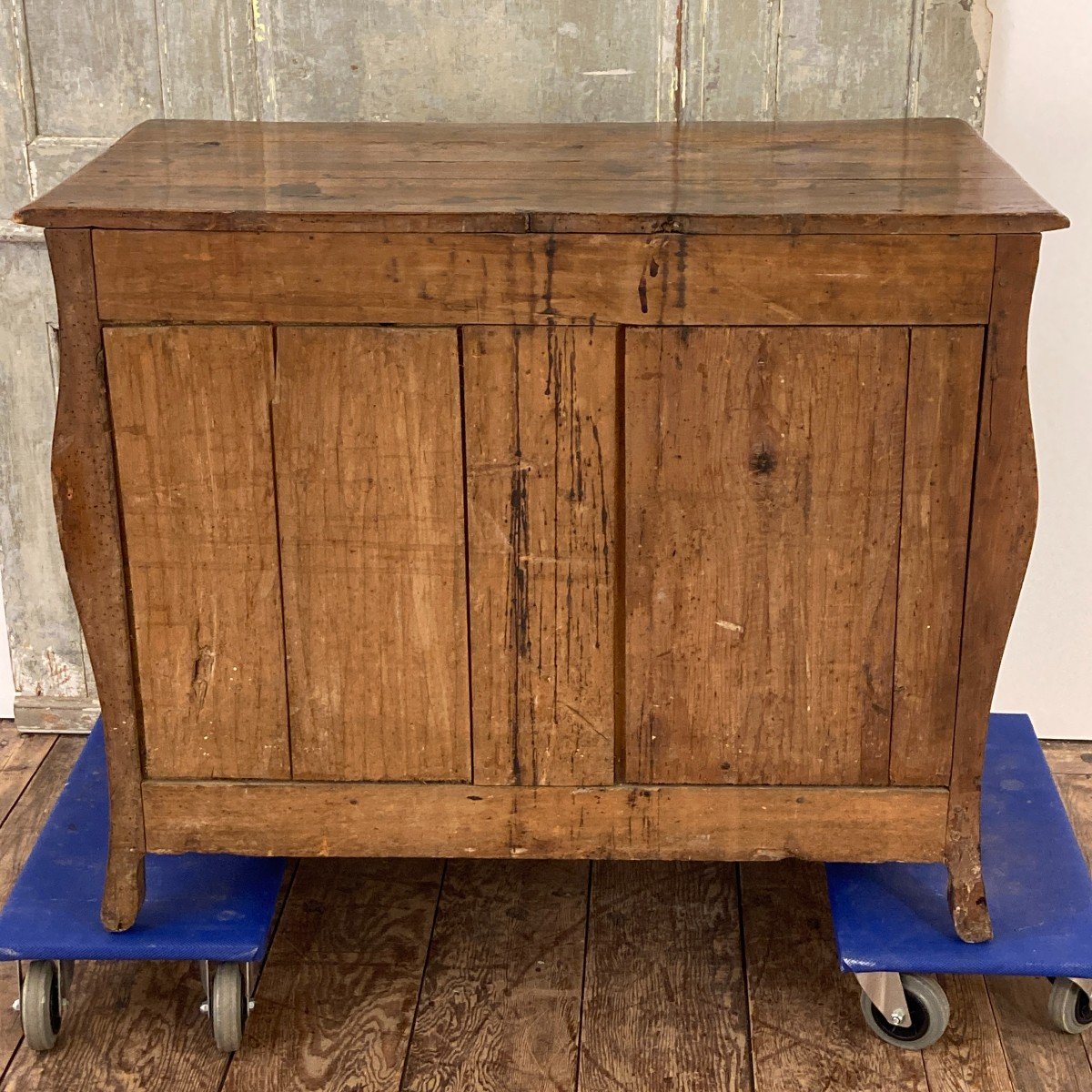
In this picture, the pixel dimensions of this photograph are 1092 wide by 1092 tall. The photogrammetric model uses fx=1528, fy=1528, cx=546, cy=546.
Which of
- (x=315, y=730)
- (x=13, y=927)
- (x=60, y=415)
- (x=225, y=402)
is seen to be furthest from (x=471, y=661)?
(x=13, y=927)

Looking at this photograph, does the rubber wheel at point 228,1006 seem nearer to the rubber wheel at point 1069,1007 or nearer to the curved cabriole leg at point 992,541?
the curved cabriole leg at point 992,541

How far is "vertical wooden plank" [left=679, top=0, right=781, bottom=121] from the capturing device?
226 centimetres

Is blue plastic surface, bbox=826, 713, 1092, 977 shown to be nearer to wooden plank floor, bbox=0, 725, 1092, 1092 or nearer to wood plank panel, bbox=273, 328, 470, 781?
wooden plank floor, bbox=0, 725, 1092, 1092

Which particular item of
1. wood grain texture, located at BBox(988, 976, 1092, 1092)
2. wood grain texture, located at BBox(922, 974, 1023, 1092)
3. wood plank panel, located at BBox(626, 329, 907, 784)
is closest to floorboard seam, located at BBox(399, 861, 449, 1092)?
wood plank panel, located at BBox(626, 329, 907, 784)

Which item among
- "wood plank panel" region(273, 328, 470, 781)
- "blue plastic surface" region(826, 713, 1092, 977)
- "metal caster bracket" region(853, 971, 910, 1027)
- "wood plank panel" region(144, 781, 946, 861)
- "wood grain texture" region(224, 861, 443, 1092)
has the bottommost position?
"wood grain texture" region(224, 861, 443, 1092)

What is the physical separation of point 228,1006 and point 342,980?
0.21 metres

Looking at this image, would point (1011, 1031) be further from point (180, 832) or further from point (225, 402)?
point (225, 402)

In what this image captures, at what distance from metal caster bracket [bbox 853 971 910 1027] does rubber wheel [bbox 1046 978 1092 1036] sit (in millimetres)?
204

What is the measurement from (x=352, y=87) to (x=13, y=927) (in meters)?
1.30

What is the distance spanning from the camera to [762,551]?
1744 mm

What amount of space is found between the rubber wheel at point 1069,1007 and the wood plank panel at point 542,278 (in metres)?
0.91

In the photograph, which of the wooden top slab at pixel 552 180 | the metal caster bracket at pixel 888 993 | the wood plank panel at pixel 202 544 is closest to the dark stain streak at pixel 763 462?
the wooden top slab at pixel 552 180

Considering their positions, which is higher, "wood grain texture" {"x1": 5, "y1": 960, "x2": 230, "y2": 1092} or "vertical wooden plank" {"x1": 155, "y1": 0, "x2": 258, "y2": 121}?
"vertical wooden plank" {"x1": 155, "y1": 0, "x2": 258, "y2": 121}

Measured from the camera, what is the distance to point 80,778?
2.27 meters
